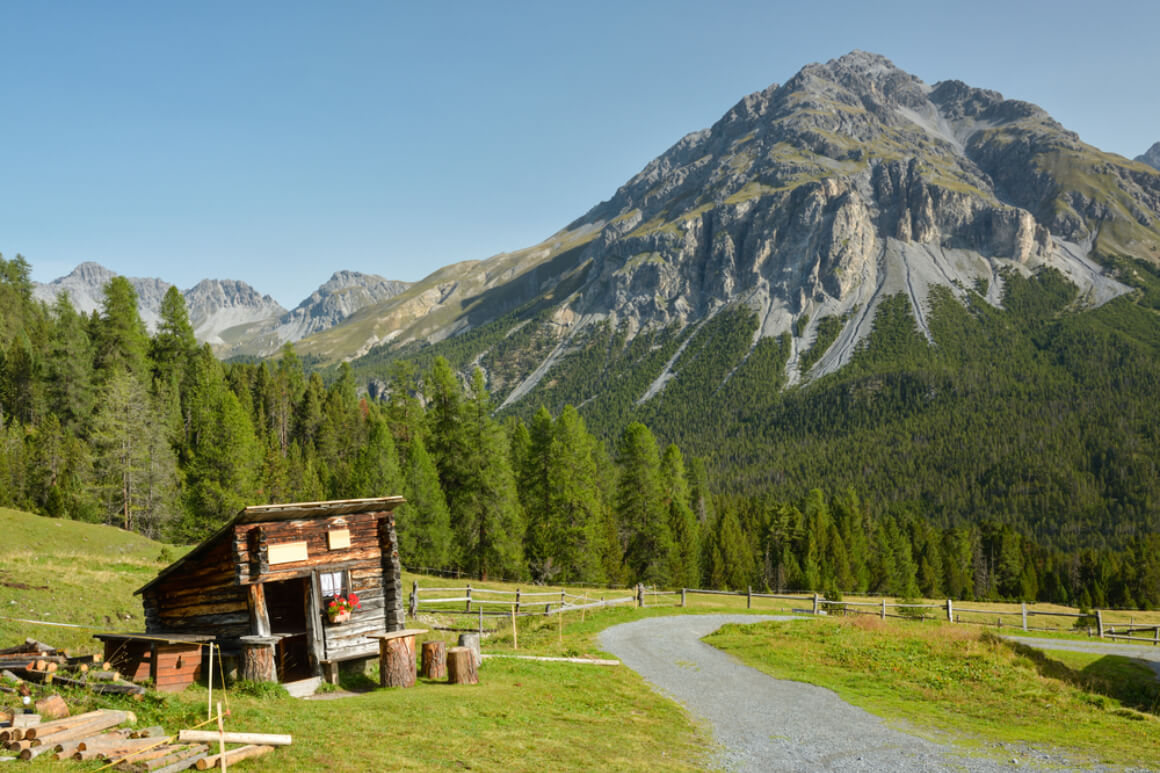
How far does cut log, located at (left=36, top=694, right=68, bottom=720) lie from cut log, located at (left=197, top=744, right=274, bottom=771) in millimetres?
2752

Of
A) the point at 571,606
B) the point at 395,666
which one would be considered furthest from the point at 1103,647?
the point at 395,666

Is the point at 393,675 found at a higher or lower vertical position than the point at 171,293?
lower

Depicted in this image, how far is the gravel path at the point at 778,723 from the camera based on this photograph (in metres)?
12.6

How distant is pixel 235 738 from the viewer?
956cm

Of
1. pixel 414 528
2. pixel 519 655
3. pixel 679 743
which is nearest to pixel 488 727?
pixel 679 743

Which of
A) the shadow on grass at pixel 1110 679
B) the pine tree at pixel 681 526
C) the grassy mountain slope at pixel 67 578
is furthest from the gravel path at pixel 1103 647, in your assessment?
the pine tree at pixel 681 526

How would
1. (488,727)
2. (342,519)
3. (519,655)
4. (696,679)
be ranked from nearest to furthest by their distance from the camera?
1. (488,727)
2. (342,519)
3. (696,679)
4. (519,655)

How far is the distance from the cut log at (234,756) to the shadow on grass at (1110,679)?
1988 centimetres

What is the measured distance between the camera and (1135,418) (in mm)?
181000

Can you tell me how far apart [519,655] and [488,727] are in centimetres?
1025

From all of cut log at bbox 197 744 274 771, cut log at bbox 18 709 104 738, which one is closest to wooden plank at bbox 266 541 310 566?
cut log at bbox 18 709 104 738

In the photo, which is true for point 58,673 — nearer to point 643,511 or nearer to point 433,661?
point 433,661

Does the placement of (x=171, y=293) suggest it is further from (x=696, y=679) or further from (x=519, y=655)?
(x=696, y=679)

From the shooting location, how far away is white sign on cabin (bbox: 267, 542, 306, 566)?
17547 millimetres
